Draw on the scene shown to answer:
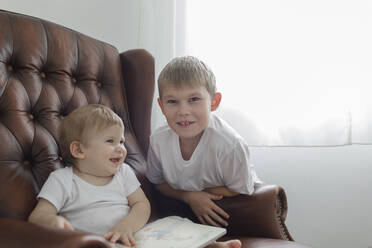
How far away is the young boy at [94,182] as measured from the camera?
1.06 metres

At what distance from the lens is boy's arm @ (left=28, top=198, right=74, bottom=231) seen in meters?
0.94

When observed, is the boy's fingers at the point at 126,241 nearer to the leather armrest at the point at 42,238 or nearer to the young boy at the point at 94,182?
the young boy at the point at 94,182

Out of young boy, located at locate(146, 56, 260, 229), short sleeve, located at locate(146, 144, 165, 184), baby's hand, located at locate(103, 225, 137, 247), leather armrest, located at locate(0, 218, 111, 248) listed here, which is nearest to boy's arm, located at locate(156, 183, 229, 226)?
young boy, located at locate(146, 56, 260, 229)

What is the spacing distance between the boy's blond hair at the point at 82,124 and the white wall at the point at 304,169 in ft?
2.76

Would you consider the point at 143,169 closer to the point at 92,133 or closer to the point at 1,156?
the point at 92,133

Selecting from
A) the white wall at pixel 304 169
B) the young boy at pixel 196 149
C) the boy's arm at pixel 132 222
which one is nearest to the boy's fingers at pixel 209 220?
the young boy at pixel 196 149

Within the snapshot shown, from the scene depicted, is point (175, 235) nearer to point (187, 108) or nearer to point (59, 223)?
point (59, 223)

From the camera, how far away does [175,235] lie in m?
1.02

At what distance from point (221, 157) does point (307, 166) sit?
730 millimetres

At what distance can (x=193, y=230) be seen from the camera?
1.06 meters

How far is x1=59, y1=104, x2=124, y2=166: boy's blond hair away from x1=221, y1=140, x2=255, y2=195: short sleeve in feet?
1.42

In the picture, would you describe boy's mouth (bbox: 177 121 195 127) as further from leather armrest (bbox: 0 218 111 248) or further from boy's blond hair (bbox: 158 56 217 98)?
leather armrest (bbox: 0 218 111 248)

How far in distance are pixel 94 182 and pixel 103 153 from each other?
10 cm

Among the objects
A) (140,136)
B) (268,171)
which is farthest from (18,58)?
(268,171)
